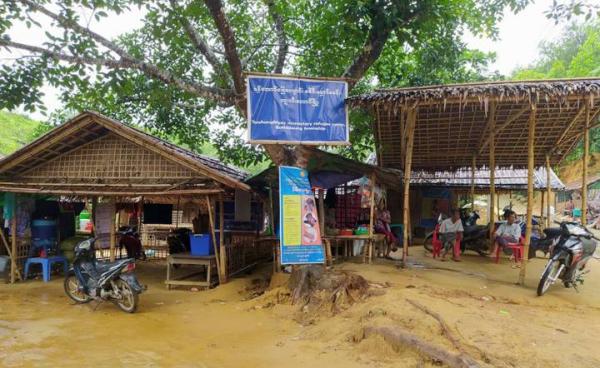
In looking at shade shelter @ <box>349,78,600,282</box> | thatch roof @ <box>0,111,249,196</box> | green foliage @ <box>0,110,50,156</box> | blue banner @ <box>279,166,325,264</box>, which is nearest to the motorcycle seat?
shade shelter @ <box>349,78,600,282</box>

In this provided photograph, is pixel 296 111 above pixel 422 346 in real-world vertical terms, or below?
above

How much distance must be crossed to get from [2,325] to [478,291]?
6.97m

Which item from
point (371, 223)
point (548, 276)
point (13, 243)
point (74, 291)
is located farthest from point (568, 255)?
point (13, 243)

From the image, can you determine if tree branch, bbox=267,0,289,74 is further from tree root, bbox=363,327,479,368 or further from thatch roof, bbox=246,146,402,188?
tree root, bbox=363,327,479,368

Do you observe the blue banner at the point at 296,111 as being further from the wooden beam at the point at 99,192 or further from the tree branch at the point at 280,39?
the tree branch at the point at 280,39

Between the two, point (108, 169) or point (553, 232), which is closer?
point (553, 232)

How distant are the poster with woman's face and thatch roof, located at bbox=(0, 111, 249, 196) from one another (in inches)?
53.3

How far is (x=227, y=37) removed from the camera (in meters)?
7.07

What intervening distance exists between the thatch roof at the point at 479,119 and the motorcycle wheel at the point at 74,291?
5679mm

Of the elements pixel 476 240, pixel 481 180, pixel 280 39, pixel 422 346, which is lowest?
pixel 422 346

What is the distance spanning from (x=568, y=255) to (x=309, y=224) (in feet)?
13.1

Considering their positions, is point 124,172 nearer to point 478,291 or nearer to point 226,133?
point 226,133

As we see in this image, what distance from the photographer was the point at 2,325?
619 cm

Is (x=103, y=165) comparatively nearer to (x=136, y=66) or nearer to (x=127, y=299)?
(x=136, y=66)
